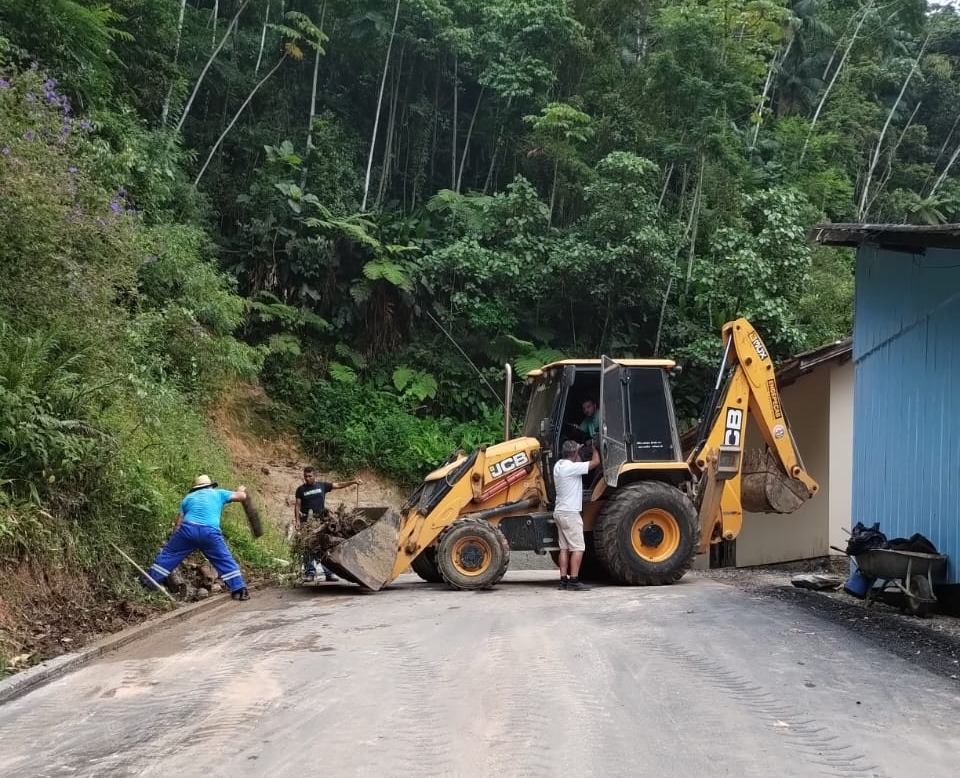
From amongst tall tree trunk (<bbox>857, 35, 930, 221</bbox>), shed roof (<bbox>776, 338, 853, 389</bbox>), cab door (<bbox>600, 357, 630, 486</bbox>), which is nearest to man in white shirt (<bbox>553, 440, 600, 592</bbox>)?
cab door (<bbox>600, 357, 630, 486</bbox>)

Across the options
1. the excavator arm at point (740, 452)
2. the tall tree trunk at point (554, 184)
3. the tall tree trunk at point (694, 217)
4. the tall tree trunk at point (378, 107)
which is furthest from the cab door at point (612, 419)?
the tall tree trunk at point (378, 107)

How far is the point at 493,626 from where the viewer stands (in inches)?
302

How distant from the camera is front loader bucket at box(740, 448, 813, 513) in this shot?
11883 millimetres

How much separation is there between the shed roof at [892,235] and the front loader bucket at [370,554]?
5674mm

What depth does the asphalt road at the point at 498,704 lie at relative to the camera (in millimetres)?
4148

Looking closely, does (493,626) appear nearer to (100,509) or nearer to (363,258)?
(100,509)

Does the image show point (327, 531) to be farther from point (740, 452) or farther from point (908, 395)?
point (908, 395)

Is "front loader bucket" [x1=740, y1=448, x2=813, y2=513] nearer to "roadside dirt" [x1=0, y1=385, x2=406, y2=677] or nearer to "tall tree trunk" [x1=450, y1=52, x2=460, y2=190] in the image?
"roadside dirt" [x1=0, y1=385, x2=406, y2=677]

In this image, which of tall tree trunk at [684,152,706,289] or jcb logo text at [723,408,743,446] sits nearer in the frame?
jcb logo text at [723,408,743,446]

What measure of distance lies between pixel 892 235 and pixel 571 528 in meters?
4.75

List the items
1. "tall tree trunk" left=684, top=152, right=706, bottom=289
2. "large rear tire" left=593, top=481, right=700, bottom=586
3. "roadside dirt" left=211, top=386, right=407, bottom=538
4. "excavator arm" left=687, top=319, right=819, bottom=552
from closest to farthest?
"large rear tire" left=593, top=481, right=700, bottom=586
"excavator arm" left=687, top=319, right=819, bottom=552
"roadside dirt" left=211, top=386, right=407, bottom=538
"tall tree trunk" left=684, top=152, right=706, bottom=289

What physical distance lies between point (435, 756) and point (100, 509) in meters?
5.86

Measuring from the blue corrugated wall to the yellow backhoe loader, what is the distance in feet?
4.21

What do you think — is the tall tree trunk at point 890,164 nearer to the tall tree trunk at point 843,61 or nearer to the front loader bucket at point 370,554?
the tall tree trunk at point 843,61
